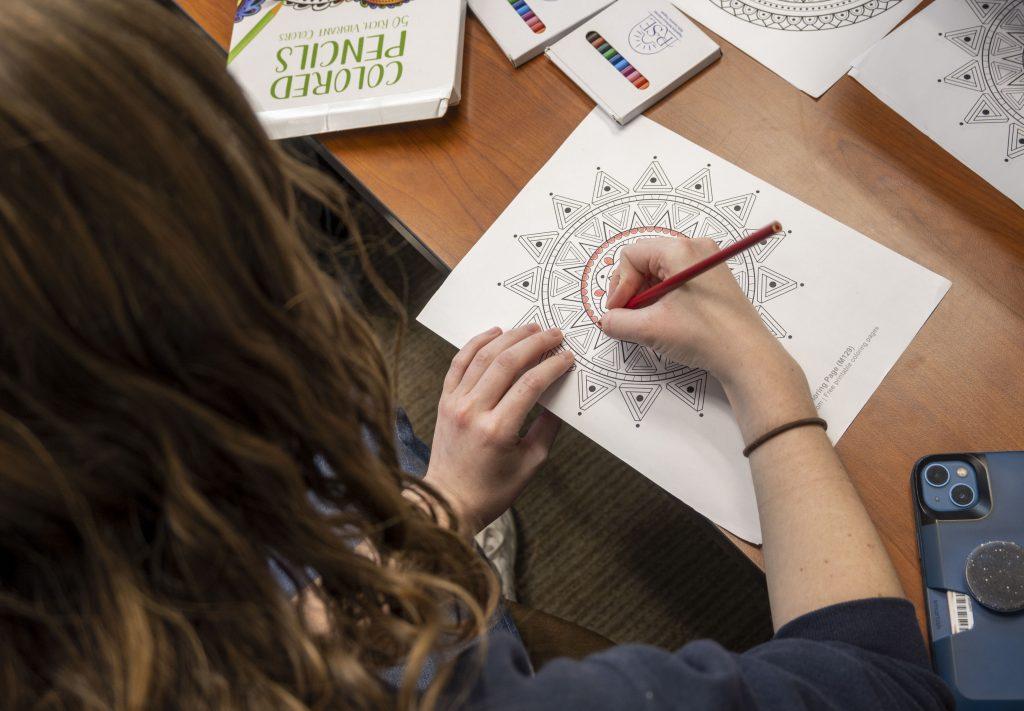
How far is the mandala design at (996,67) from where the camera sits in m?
0.65

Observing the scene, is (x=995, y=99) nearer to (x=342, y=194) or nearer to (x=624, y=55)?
(x=624, y=55)

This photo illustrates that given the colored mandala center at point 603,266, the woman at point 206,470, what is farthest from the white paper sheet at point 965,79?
the woman at point 206,470

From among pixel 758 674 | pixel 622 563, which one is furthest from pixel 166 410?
pixel 622 563

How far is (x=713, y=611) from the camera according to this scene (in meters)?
1.08

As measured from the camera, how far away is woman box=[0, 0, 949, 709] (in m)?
0.32

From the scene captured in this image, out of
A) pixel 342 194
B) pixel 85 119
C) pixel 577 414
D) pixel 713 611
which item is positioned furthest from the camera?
pixel 713 611

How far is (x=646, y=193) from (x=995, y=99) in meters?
0.31

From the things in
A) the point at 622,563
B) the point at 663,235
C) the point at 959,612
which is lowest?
the point at 622,563

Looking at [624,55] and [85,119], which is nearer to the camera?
[85,119]

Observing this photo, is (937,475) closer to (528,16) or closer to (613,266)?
(613,266)

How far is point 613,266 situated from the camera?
0.67 m

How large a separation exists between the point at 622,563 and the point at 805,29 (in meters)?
0.77

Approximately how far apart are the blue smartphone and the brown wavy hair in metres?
0.33

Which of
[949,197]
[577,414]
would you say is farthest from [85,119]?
[949,197]
